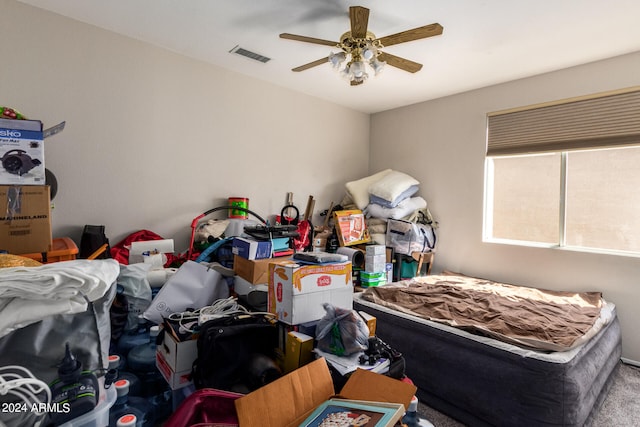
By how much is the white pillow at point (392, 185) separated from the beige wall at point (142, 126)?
916 millimetres

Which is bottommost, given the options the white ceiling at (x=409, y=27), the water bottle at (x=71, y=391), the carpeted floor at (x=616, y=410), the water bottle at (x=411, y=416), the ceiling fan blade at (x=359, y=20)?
the carpeted floor at (x=616, y=410)

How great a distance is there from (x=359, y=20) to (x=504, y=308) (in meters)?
2.23

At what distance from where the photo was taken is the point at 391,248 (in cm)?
363

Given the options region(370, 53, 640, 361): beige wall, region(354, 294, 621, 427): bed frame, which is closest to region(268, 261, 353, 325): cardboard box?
region(354, 294, 621, 427): bed frame

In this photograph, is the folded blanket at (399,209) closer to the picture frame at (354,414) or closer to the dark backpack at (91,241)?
the dark backpack at (91,241)

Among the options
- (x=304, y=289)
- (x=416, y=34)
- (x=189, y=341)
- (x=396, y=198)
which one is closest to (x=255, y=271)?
(x=304, y=289)

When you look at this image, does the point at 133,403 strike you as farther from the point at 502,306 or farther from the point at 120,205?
the point at 502,306

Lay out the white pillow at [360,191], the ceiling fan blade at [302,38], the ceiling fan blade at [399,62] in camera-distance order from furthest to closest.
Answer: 1. the white pillow at [360,191]
2. the ceiling fan blade at [399,62]
3. the ceiling fan blade at [302,38]

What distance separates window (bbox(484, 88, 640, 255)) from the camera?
108 inches

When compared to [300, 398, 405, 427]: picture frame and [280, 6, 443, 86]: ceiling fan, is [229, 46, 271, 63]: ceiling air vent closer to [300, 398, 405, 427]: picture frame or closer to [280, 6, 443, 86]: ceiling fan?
[280, 6, 443, 86]: ceiling fan

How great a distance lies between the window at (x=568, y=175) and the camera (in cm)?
274

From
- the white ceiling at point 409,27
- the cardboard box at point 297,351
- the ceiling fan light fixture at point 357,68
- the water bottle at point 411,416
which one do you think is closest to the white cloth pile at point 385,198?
the white ceiling at point 409,27

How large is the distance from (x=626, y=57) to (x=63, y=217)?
471 cm

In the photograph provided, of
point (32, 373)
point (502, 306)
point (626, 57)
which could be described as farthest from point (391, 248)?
point (32, 373)
